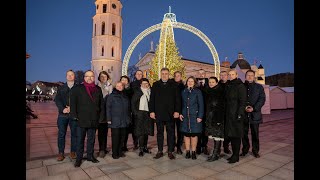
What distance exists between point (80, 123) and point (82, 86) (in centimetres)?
79

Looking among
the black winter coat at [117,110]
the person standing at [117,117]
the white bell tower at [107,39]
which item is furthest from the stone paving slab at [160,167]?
the white bell tower at [107,39]

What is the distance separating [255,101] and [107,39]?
159ft

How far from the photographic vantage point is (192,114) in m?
5.42

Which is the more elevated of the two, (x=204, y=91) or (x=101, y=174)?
(x=204, y=91)

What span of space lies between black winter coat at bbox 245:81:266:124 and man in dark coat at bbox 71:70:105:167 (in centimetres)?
365

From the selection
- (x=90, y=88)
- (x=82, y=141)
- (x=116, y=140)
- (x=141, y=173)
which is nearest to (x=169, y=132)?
(x=116, y=140)

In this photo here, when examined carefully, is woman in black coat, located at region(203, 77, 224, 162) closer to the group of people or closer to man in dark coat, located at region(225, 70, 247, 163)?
the group of people

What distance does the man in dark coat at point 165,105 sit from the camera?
5.48 metres

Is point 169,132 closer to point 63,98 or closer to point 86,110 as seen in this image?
point 86,110

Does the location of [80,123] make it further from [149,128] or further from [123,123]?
[149,128]

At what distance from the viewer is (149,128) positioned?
581 cm

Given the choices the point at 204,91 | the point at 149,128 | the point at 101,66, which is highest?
the point at 101,66

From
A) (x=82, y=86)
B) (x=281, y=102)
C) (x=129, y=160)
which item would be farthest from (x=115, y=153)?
(x=281, y=102)
